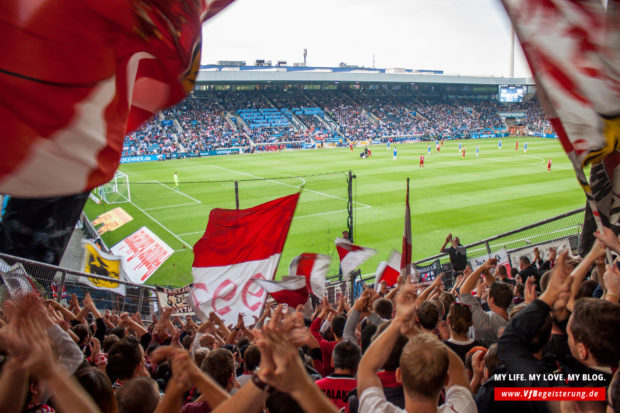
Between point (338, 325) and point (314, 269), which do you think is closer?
point (338, 325)

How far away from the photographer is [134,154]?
148 ft

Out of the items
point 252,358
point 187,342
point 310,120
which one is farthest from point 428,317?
point 310,120

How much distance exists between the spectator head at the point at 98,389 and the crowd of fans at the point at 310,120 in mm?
45195

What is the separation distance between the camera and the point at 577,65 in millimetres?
3141

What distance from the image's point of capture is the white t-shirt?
93.8 inches

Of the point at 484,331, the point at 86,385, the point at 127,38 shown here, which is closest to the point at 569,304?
the point at 484,331

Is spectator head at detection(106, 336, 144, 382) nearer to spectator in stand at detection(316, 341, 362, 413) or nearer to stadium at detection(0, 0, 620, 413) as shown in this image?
stadium at detection(0, 0, 620, 413)

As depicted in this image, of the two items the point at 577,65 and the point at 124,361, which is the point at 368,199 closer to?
the point at 577,65

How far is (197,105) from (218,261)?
5927cm

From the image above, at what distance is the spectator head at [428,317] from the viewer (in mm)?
3783

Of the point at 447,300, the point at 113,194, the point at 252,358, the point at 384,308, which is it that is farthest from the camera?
the point at 113,194

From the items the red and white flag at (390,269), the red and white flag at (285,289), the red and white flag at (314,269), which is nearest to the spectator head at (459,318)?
the red and white flag at (285,289)

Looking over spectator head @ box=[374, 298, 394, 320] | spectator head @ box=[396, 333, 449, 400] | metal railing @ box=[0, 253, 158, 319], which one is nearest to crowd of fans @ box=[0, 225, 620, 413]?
spectator head @ box=[396, 333, 449, 400]

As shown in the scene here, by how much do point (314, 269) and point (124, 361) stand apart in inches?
200
